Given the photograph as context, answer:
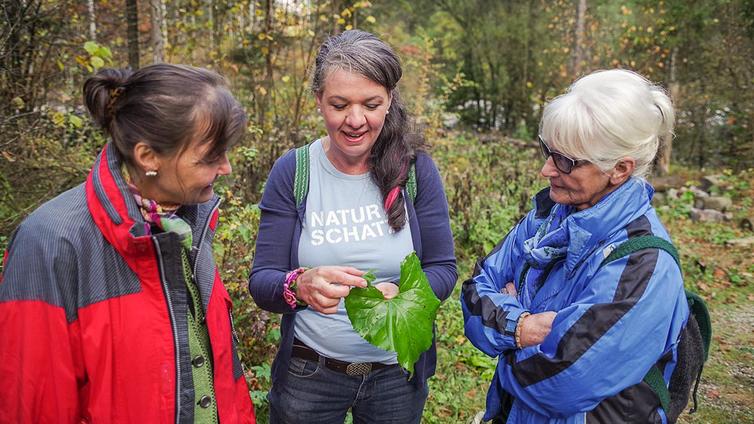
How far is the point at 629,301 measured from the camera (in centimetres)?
159

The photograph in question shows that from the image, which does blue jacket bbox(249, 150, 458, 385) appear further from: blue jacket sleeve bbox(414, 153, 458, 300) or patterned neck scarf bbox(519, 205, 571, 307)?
patterned neck scarf bbox(519, 205, 571, 307)

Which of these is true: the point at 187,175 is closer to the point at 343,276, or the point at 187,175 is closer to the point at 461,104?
the point at 343,276

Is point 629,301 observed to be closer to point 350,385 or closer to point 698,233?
point 350,385

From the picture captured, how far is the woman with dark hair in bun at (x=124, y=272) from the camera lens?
4.29ft

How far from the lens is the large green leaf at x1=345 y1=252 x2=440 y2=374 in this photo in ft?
5.80

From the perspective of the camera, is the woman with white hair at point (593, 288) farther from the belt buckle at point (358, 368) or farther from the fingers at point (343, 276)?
the fingers at point (343, 276)

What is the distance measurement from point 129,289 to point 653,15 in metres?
14.8

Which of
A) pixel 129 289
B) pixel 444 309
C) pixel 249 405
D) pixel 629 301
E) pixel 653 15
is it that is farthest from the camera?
pixel 653 15

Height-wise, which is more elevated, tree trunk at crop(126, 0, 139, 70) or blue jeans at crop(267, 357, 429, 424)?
tree trunk at crop(126, 0, 139, 70)

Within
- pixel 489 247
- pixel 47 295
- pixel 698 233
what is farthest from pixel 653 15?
pixel 47 295

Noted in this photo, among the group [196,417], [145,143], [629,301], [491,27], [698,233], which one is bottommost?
[698,233]

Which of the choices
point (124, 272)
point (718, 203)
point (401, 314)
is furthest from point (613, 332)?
point (718, 203)

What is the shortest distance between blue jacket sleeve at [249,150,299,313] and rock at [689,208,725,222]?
821 cm

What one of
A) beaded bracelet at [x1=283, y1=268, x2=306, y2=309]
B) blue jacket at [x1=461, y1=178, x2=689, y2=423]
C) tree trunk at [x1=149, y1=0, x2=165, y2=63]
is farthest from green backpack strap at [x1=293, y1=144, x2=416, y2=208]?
tree trunk at [x1=149, y1=0, x2=165, y2=63]
